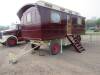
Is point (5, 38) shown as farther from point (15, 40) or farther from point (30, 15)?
point (30, 15)

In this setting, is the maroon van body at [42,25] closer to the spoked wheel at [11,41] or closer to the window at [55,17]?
the window at [55,17]

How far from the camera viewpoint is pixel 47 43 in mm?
9891

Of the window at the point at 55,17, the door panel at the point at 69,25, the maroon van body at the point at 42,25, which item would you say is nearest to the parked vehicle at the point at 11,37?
the maroon van body at the point at 42,25

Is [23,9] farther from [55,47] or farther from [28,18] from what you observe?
[55,47]

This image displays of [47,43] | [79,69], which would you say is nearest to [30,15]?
[47,43]

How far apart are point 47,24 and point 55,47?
6.37 feet

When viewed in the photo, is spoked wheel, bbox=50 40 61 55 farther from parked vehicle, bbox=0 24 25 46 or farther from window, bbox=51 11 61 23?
parked vehicle, bbox=0 24 25 46

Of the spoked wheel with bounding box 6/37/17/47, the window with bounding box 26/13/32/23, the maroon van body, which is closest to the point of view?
the maroon van body

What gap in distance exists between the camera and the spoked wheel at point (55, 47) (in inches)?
388

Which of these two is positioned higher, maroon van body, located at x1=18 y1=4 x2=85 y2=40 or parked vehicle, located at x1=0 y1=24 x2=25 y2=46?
maroon van body, located at x1=18 y1=4 x2=85 y2=40

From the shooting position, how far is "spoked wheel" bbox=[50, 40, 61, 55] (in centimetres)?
986

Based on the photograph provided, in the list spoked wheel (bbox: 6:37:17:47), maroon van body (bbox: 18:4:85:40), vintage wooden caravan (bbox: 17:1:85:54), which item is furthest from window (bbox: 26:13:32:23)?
spoked wheel (bbox: 6:37:17:47)

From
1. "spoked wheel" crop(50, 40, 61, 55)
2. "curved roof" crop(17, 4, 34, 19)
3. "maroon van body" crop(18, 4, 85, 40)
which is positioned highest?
"curved roof" crop(17, 4, 34, 19)

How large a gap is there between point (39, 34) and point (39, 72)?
3597 mm
